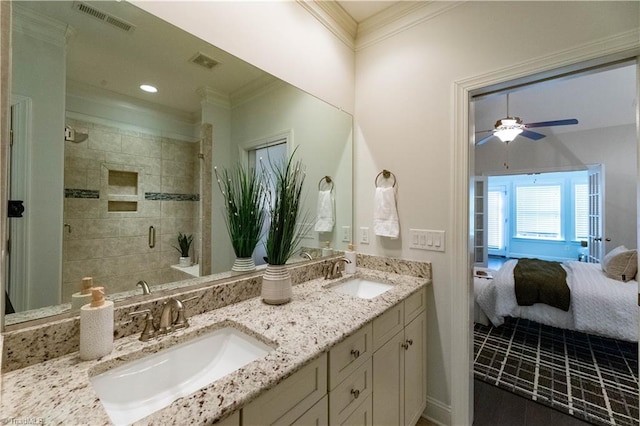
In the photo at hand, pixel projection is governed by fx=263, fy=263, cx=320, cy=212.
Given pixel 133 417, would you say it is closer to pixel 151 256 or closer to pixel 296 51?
pixel 151 256

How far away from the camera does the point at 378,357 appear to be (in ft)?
3.77

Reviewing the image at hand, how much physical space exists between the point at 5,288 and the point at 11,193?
26 centimetres

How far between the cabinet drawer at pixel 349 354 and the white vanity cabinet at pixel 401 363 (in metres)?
0.07

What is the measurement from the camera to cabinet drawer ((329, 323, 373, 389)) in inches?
35.5

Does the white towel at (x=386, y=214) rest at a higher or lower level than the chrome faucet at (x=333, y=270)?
higher

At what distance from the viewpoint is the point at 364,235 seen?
1956 mm

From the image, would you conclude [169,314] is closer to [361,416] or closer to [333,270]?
[361,416]

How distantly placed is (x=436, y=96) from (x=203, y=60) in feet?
4.32

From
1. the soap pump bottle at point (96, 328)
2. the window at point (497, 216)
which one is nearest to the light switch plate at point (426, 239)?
the soap pump bottle at point (96, 328)

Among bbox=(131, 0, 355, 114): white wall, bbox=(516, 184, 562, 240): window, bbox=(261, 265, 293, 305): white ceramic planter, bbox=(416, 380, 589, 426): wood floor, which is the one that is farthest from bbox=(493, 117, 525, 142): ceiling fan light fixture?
bbox=(516, 184, 562, 240): window

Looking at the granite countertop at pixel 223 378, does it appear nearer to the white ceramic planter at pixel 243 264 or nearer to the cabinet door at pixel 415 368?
the white ceramic planter at pixel 243 264

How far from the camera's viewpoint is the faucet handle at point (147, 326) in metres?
0.87

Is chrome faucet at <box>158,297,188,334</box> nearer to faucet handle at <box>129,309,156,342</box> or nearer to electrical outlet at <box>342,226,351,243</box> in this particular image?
faucet handle at <box>129,309,156,342</box>

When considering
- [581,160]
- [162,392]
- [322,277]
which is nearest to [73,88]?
[162,392]
